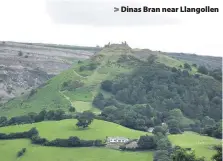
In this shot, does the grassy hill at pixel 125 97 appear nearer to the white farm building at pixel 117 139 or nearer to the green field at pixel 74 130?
the green field at pixel 74 130

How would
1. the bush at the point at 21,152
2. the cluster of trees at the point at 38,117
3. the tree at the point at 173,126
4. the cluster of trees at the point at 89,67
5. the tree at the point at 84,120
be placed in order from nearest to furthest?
the bush at the point at 21,152, the tree at the point at 84,120, the tree at the point at 173,126, the cluster of trees at the point at 38,117, the cluster of trees at the point at 89,67

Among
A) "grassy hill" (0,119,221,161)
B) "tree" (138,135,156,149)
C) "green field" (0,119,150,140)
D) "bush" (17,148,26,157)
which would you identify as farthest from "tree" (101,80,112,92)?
"tree" (138,135,156,149)

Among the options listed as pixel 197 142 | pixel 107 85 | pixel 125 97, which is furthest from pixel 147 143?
pixel 107 85

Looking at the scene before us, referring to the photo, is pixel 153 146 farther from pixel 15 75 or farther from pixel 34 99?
pixel 15 75

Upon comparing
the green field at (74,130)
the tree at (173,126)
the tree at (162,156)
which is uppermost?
the tree at (162,156)

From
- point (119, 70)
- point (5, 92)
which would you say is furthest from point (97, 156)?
point (5, 92)

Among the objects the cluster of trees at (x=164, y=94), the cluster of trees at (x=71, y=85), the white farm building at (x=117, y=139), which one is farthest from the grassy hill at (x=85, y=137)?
the cluster of trees at (x=71, y=85)
